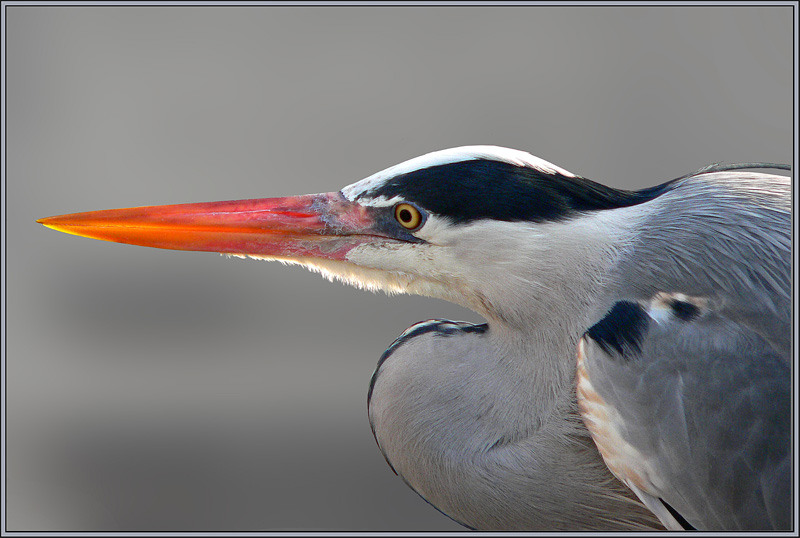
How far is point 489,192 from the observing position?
0.89 metres

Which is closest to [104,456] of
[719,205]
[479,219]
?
[479,219]

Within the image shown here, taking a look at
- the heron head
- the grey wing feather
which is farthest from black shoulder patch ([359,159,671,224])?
the grey wing feather

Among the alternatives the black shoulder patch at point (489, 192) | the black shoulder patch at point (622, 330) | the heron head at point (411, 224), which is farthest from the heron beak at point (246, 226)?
the black shoulder patch at point (622, 330)

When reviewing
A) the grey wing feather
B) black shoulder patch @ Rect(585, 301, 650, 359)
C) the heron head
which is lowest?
the grey wing feather

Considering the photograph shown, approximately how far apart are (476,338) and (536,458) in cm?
19

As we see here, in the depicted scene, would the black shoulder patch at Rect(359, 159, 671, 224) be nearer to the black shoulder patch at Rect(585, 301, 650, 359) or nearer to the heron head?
the heron head

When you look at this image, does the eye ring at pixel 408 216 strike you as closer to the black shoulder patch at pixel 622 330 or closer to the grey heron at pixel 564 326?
the grey heron at pixel 564 326

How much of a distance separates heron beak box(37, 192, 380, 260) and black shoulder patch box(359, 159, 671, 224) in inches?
4.1

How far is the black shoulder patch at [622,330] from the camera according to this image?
0.87m

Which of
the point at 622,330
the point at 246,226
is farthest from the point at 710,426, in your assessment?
the point at 246,226

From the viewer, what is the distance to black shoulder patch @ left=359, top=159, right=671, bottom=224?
893 mm

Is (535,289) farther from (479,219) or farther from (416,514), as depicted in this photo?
(416,514)

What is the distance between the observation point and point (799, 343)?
2.78 feet

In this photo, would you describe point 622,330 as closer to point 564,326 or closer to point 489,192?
point 564,326
